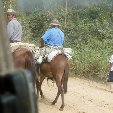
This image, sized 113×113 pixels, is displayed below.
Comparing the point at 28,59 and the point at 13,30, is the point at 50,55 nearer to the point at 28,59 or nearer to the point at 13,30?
the point at 28,59

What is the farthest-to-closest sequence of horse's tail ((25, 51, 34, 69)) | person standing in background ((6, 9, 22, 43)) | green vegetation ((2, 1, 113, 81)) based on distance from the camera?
1. green vegetation ((2, 1, 113, 81))
2. person standing in background ((6, 9, 22, 43))
3. horse's tail ((25, 51, 34, 69))

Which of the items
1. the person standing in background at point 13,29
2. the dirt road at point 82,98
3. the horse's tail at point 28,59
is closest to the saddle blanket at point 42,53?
the horse's tail at point 28,59

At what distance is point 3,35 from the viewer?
718 millimetres

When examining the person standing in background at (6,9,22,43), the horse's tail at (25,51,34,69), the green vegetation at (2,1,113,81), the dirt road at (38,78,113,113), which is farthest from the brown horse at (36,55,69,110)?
the green vegetation at (2,1,113,81)

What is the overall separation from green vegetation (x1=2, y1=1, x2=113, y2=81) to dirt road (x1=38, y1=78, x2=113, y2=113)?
79 cm

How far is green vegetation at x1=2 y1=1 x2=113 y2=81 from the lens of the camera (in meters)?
13.9

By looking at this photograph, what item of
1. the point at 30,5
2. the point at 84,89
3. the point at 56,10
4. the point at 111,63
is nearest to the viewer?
the point at 111,63

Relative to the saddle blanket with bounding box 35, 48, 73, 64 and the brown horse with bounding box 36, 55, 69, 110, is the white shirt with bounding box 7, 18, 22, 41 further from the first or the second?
the brown horse with bounding box 36, 55, 69, 110

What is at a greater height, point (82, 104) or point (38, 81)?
point (38, 81)

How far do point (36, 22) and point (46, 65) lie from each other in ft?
45.4

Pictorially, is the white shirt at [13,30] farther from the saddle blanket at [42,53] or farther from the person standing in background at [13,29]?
the saddle blanket at [42,53]

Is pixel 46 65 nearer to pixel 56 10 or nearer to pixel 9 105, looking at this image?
pixel 9 105

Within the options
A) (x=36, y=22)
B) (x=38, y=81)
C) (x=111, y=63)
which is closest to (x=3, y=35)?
(x=38, y=81)

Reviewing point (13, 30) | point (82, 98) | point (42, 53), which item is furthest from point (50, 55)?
point (82, 98)
